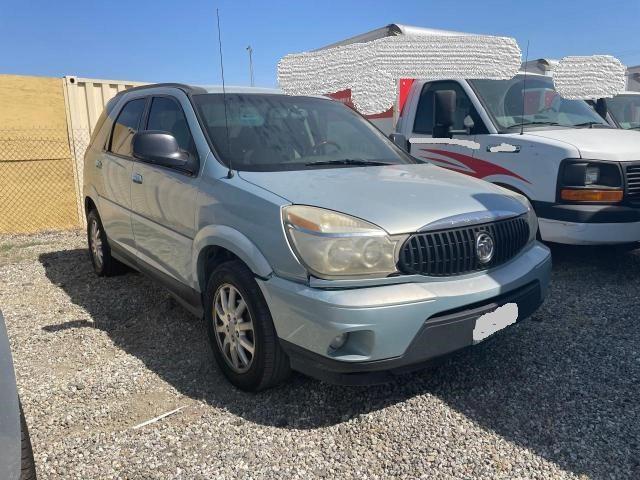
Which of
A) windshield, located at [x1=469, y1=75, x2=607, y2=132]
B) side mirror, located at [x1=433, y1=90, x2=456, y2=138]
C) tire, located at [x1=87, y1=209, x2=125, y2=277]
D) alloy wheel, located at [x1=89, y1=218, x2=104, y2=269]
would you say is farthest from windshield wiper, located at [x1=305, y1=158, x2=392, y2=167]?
alloy wheel, located at [x1=89, y1=218, x2=104, y2=269]

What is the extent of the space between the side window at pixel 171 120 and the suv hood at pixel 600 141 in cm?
316

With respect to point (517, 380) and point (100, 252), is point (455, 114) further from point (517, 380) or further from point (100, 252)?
point (100, 252)

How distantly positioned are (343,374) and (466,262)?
2.75 feet

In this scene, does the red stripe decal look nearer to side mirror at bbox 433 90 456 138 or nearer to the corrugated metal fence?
side mirror at bbox 433 90 456 138

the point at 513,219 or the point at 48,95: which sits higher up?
the point at 48,95

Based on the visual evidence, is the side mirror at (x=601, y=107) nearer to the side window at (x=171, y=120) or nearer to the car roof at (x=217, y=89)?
the car roof at (x=217, y=89)

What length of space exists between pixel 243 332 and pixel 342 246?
2.80 feet

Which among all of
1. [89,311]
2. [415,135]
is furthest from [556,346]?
[89,311]

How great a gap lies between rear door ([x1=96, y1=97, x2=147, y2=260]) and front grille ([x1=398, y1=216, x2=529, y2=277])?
2542 millimetres

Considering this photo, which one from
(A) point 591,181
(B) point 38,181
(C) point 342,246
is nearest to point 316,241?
(C) point 342,246

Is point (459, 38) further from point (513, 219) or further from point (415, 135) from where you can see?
point (415, 135)

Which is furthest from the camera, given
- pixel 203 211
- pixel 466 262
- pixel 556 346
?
pixel 556 346

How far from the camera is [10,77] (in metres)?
7.33

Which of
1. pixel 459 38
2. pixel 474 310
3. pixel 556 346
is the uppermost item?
pixel 459 38
